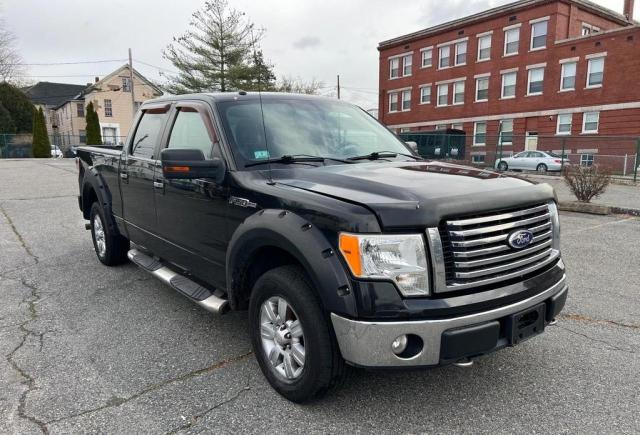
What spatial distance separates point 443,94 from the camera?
37.3 meters

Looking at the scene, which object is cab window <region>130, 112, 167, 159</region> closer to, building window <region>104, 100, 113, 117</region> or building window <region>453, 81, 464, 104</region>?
building window <region>453, 81, 464, 104</region>

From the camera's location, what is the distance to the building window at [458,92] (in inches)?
1416

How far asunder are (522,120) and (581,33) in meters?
6.75

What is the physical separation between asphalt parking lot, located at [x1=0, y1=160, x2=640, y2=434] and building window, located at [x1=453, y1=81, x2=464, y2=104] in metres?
33.5

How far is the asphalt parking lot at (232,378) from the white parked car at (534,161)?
63.7 feet

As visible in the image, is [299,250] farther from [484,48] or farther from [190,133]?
[484,48]

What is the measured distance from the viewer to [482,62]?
34.3 metres

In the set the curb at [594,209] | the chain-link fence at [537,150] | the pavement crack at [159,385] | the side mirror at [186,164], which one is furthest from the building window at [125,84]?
the pavement crack at [159,385]

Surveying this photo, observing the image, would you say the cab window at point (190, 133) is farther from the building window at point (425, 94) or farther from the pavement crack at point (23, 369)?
the building window at point (425, 94)

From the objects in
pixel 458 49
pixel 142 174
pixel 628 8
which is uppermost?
pixel 628 8

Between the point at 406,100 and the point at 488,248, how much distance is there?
39.8 m

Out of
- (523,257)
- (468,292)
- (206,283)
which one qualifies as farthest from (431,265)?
(206,283)

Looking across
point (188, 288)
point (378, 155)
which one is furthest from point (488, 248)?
point (188, 288)

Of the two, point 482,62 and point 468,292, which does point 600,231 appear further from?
point 482,62
